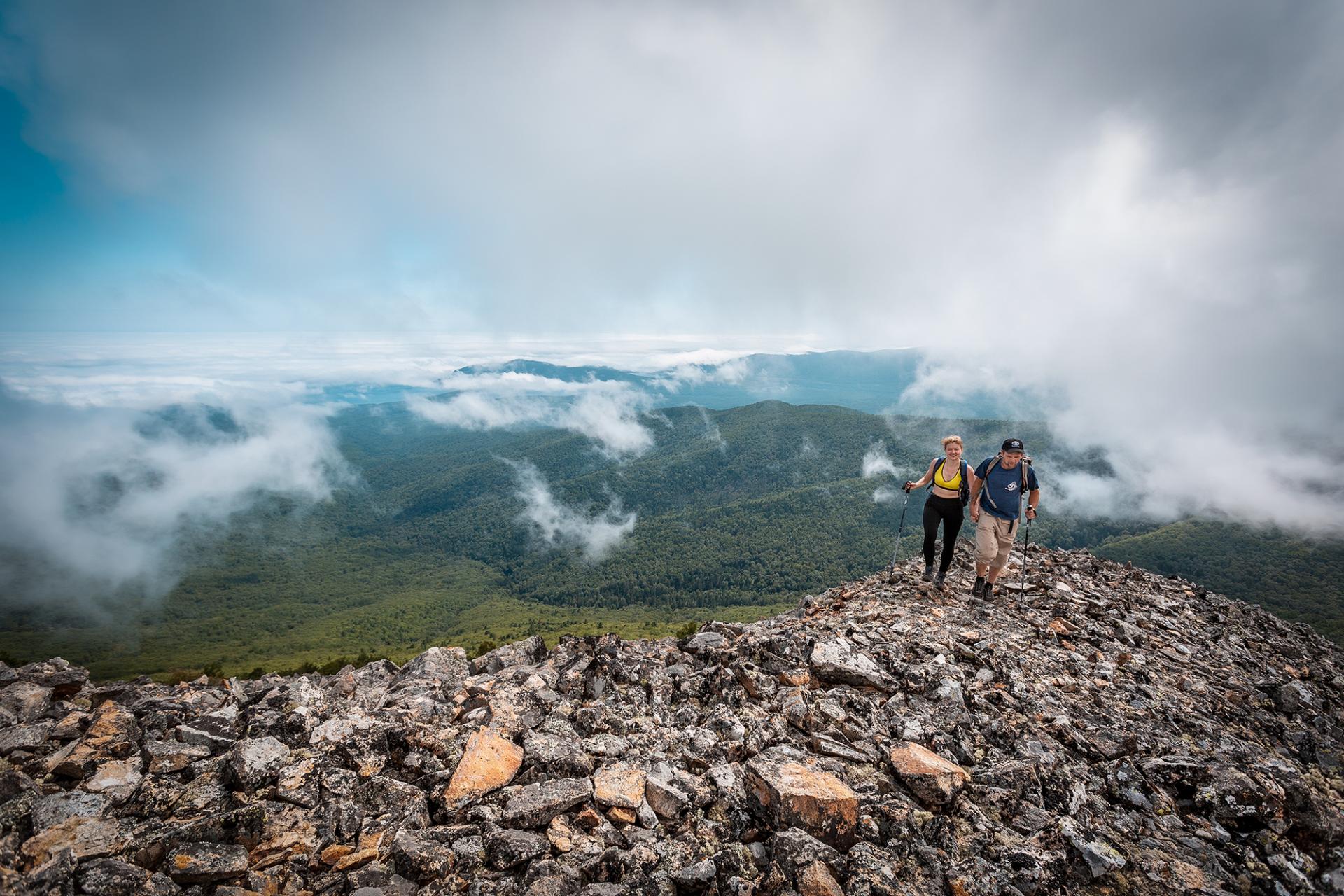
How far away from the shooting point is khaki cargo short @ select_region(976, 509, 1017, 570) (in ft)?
38.2

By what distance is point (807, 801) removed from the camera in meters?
5.19

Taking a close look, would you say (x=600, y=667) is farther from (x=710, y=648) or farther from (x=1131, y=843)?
(x=1131, y=843)

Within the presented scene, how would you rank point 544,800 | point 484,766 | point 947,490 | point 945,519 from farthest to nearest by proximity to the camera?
1. point 945,519
2. point 947,490
3. point 484,766
4. point 544,800

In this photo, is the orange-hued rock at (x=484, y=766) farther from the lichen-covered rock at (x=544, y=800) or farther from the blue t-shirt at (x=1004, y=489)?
the blue t-shirt at (x=1004, y=489)

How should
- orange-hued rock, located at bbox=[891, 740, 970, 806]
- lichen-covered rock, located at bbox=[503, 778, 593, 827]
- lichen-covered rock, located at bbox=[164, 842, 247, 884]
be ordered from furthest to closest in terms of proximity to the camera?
orange-hued rock, located at bbox=[891, 740, 970, 806] < lichen-covered rock, located at bbox=[503, 778, 593, 827] < lichen-covered rock, located at bbox=[164, 842, 247, 884]

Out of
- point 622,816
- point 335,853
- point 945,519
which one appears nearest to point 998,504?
point 945,519

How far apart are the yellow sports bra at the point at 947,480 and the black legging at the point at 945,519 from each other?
352 mm

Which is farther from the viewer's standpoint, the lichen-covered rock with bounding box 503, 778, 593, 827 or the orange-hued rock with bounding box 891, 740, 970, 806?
the orange-hued rock with bounding box 891, 740, 970, 806

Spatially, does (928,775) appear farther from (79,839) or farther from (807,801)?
(79,839)

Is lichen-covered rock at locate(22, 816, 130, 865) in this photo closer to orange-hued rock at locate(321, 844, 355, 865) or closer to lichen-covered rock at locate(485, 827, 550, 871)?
A: orange-hued rock at locate(321, 844, 355, 865)

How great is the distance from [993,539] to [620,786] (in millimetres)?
10137

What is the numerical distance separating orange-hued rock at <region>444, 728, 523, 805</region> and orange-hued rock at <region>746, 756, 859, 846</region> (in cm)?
272

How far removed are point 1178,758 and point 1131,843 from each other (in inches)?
81.3

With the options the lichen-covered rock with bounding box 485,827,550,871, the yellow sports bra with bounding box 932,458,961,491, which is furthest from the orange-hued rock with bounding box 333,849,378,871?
the yellow sports bra with bounding box 932,458,961,491
